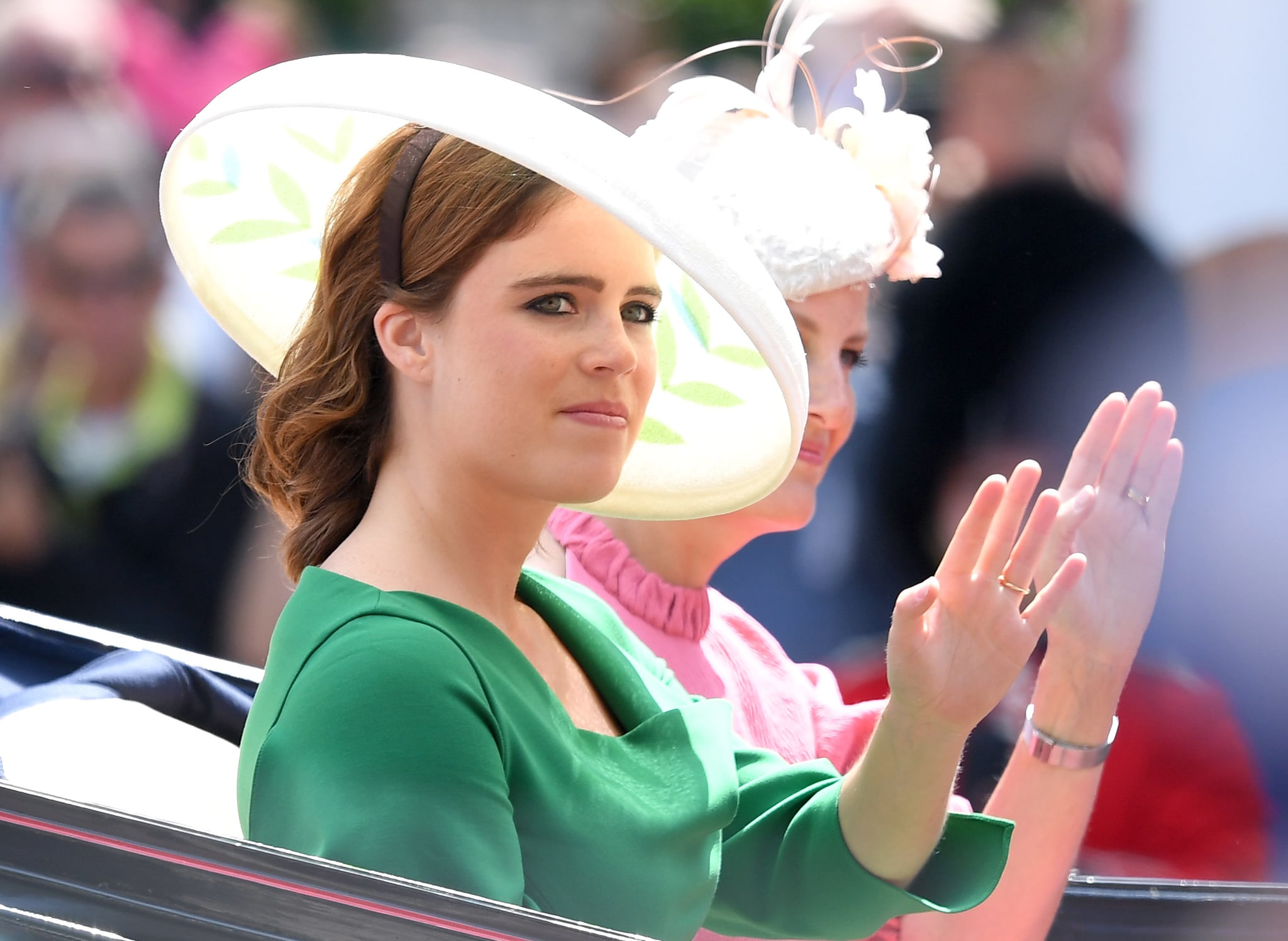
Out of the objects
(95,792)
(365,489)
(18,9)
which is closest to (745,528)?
(365,489)

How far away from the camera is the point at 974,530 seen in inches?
44.0

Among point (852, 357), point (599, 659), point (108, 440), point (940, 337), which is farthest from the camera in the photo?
point (108, 440)

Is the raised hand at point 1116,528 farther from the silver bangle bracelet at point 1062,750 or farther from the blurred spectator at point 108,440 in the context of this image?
the blurred spectator at point 108,440

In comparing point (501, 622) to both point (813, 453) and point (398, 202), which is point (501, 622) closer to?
point (398, 202)

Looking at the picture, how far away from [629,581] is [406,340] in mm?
581

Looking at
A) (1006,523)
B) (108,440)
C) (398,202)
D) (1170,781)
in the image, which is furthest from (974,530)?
(108,440)

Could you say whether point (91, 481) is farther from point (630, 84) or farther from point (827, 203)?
point (827, 203)

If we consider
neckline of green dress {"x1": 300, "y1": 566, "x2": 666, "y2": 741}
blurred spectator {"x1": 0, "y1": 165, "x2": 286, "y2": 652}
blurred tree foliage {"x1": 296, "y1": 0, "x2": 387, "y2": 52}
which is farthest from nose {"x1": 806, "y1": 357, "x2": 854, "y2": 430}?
blurred tree foliage {"x1": 296, "y1": 0, "x2": 387, "y2": 52}

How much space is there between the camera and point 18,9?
2.51 metres

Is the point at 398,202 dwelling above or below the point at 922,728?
above

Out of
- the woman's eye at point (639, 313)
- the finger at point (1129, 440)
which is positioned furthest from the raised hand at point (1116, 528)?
the woman's eye at point (639, 313)

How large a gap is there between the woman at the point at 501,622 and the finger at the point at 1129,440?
420mm

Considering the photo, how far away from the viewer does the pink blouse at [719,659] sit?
1.66 m

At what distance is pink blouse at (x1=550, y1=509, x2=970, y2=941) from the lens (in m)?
1.66
